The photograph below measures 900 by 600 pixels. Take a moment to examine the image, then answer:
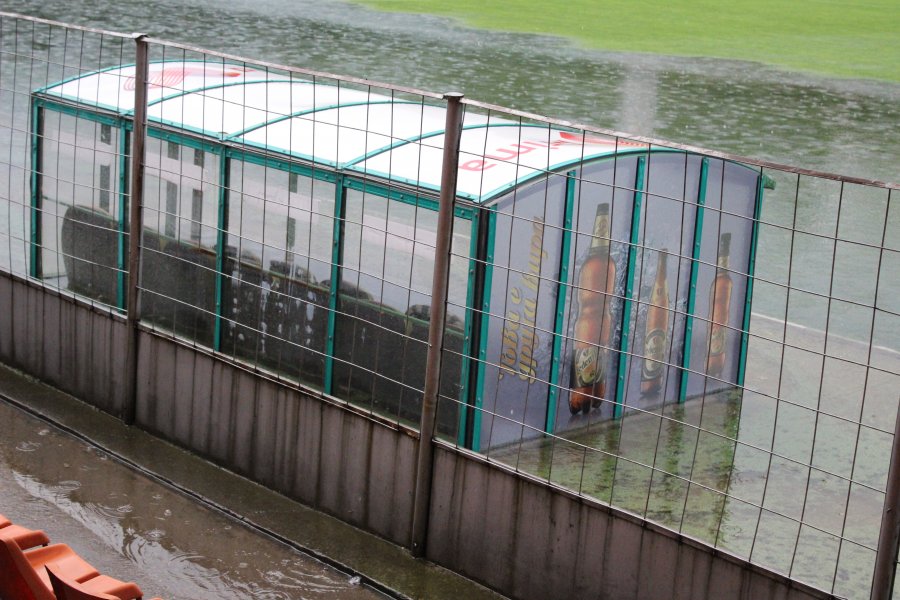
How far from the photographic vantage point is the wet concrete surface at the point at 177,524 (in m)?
6.23

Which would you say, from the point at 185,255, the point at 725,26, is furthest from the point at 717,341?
the point at 725,26

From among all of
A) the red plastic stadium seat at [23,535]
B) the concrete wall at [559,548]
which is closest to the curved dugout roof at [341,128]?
the concrete wall at [559,548]

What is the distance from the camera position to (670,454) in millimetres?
8414

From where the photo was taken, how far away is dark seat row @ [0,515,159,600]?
432 cm

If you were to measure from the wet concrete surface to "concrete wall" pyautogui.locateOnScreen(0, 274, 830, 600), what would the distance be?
0.41ft

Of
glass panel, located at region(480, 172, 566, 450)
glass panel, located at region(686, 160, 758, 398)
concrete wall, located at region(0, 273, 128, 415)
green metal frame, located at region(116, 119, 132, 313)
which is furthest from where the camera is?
glass panel, located at region(686, 160, 758, 398)

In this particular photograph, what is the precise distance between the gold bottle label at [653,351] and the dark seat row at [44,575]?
166 inches

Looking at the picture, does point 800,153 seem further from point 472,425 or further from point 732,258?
point 472,425

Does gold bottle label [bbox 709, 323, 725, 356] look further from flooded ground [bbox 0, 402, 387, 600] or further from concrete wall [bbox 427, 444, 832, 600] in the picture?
flooded ground [bbox 0, 402, 387, 600]

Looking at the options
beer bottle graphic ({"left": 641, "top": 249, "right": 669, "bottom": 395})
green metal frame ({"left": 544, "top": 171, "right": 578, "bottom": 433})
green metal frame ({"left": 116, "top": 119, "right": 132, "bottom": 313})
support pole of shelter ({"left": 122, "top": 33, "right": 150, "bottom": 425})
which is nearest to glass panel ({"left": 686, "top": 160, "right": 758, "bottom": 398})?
beer bottle graphic ({"left": 641, "top": 249, "right": 669, "bottom": 395})

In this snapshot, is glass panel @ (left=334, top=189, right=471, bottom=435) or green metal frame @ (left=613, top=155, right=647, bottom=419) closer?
glass panel @ (left=334, top=189, right=471, bottom=435)

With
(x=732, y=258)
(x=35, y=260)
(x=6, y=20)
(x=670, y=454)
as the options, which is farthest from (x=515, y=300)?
(x=6, y=20)

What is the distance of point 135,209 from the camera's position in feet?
25.2

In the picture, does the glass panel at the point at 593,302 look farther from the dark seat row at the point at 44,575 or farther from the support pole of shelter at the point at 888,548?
the dark seat row at the point at 44,575
